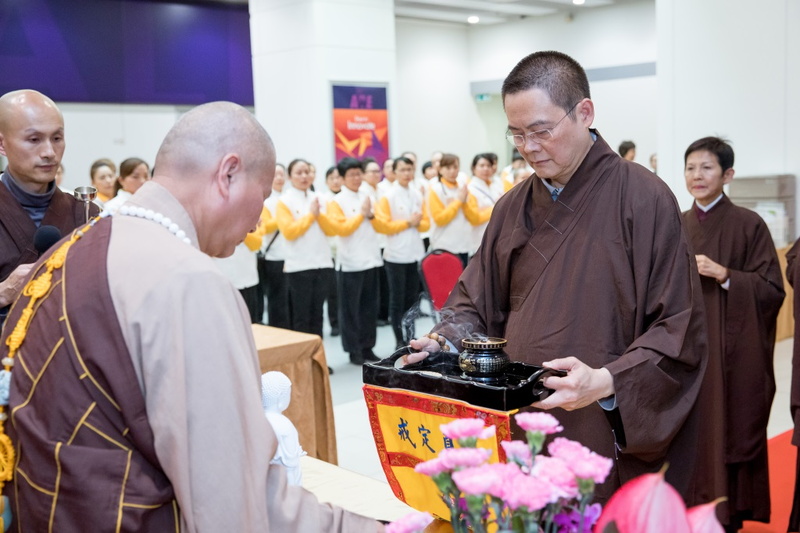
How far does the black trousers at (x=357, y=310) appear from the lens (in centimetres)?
644

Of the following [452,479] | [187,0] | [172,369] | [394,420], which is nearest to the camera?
[452,479]

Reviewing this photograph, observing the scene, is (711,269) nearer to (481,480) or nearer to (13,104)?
(13,104)

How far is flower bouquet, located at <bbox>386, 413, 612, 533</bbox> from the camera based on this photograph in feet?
2.59

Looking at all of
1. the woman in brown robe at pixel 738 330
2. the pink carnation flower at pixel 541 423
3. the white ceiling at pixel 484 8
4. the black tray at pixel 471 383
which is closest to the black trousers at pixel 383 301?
the white ceiling at pixel 484 8

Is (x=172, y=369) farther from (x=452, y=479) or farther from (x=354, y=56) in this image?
(x=354, y=56)

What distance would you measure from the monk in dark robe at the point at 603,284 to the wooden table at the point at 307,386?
5.12 feet

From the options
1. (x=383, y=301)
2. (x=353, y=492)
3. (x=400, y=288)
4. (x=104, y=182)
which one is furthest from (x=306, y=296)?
(x=353, y=492)

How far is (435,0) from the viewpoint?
11500 millimetres

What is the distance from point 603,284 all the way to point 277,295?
5.10 meters

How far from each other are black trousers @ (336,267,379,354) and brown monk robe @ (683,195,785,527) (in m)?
3.57

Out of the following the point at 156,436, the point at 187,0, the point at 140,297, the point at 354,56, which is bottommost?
the point at 156,436

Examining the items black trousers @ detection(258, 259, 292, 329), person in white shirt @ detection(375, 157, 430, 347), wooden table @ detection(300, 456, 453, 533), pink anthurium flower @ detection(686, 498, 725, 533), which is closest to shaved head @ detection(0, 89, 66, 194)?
wooden table @ detection(300, 456, 453, 533)

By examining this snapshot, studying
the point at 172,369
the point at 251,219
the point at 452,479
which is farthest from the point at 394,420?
the point at 452,479

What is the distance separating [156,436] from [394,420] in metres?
0.64
